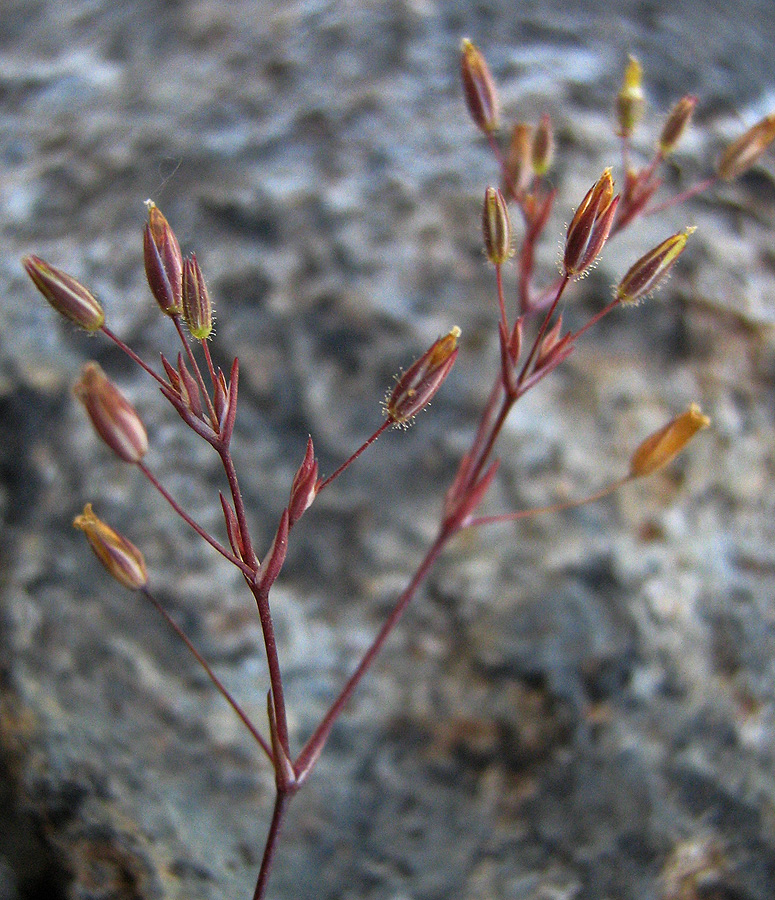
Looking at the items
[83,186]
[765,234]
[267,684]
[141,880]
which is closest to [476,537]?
[267,684]

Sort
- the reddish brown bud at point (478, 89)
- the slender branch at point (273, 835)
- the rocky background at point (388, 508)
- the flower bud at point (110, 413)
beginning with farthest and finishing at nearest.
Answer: the rocky background at point (388, 508) → the reddish brown bud at point (478, 89) → the slender branch at point (273, 835) → the flower bud at point (110, 413)

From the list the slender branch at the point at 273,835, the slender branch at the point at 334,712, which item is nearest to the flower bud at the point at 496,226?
the slender branch at the point at 334,712

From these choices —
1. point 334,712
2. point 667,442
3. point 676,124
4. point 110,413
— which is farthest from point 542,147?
point 334,712

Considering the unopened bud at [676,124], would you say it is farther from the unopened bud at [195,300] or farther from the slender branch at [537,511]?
the unopened bud at [195,300]

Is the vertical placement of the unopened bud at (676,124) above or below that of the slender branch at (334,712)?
above

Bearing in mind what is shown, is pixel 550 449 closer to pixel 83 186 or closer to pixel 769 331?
pixel 769 331

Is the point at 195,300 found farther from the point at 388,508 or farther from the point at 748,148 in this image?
the point at 748,148

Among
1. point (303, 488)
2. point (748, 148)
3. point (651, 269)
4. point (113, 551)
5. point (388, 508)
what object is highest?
point (748, 148)
